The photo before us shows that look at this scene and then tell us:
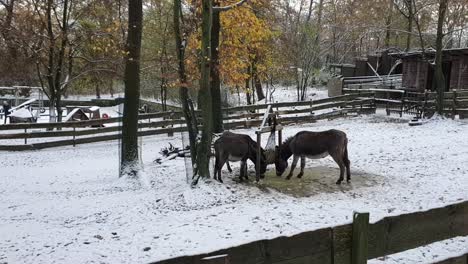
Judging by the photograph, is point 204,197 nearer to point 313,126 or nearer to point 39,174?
point 39,174

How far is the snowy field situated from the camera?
587cm

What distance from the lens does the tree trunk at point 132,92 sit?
1092cm

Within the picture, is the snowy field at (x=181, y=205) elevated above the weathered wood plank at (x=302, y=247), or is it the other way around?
the weathered wood plank at (x=302, y=247)

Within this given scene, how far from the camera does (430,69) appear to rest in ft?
94.3

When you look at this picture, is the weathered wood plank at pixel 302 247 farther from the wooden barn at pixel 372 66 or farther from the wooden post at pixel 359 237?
the wooden barn at pixel 372 66

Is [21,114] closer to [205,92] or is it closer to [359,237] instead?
[205,92]

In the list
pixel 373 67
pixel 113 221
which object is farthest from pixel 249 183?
pixel 373 67

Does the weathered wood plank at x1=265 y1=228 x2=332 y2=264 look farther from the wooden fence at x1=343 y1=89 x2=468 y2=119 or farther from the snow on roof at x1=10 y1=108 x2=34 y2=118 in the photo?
the snow on roof at x1=10 y1=108 x2=34 y2=118

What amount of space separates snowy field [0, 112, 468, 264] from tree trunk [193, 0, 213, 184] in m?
0.45

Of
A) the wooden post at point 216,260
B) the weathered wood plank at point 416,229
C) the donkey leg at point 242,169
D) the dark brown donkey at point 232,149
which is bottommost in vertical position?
the donkey leg at point 242,169

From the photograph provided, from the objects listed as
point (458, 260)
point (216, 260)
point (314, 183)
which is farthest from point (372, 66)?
point (216, 260)

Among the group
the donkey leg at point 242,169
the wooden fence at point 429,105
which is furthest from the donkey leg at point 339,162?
the wooden fence at point 429,105

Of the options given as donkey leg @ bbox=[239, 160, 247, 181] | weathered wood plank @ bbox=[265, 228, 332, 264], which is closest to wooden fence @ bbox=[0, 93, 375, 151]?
donkey leg @ bbox=[239, 160, 247, 181]

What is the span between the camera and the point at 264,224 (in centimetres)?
679
